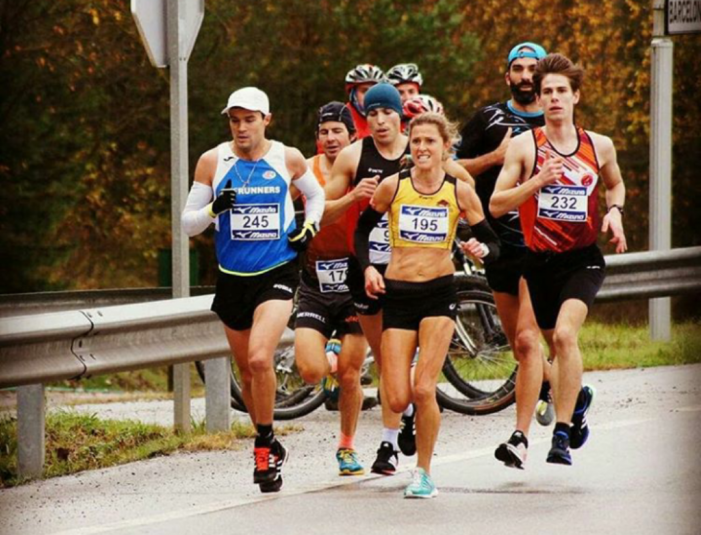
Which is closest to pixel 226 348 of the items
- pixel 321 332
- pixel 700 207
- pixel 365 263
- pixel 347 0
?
pixel 321 332

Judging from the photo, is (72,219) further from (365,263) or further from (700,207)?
(700,207)

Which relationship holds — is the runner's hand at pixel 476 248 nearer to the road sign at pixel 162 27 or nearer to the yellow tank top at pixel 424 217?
the yellow tank top at pixel 424 217

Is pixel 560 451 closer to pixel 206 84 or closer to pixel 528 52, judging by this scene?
pixel 528 52

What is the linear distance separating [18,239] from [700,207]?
18888mm

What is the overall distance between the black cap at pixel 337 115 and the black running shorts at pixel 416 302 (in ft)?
4.81

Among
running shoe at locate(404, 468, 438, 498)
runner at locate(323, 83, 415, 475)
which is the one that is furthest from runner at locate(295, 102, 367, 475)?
running shoe at locate(404, 468, 438, 498)

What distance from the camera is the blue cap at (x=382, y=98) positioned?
10094mm

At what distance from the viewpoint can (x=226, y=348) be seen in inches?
444

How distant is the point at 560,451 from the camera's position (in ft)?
31.6

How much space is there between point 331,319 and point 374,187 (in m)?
0.94

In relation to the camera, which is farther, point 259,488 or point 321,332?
point 321,332

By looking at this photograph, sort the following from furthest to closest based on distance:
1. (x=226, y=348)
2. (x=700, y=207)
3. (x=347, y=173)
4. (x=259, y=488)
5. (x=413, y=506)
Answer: (x=226, y=348) → (x=347, y=173) → (x=259, y=488) → (x=413, y=506) → (x=700, y=207)

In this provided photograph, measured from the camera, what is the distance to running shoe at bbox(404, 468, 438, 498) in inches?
366

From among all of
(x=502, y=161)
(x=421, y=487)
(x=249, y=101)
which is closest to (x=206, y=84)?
(x=502, y=161)
